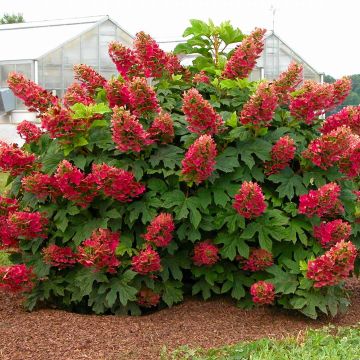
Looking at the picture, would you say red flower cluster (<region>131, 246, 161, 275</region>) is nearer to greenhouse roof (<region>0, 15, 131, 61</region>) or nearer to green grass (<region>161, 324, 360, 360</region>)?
green grass (<region>161, 324, 360, 360</region>)

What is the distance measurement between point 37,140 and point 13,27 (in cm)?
2339

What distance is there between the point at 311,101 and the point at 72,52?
66.2 feet

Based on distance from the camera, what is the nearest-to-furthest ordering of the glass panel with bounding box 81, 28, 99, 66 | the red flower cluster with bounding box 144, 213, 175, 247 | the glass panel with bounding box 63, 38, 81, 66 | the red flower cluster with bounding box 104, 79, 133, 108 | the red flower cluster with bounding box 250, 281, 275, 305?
the red flower cluster with bounding box 144, 213, 175, 247, the red flower cluster with bounding box 250, 281, 275, 305, the red flower cluster with bounding box 104, 79, 133, 108, the glass panel with bounding box 63, 38, 81, 66, the glass panel with bounding box 81, 28, 99, 66

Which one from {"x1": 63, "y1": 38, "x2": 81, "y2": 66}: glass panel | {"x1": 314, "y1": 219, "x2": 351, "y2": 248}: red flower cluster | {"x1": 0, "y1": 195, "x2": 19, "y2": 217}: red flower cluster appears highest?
{"x1": 63, "y1": 38, "x2": 81, "y2": 66}: glass panel

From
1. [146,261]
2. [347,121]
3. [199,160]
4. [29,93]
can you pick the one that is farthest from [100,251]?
[347,121]

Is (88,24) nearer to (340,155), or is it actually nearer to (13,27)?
(13,27)

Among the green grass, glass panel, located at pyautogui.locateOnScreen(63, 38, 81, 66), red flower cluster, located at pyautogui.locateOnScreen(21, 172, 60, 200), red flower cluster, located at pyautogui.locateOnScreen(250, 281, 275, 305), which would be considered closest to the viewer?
the green grass

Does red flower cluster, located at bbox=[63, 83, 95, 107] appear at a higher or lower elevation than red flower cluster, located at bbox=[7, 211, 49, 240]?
higher

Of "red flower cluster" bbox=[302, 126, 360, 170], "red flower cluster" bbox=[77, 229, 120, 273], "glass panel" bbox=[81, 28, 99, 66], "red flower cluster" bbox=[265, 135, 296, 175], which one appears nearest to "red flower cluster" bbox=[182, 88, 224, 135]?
"red flower cluster" bbox=[265, 135, 296, 175]

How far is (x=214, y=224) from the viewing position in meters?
4.49

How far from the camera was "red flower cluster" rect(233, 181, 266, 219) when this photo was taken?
13.9ft

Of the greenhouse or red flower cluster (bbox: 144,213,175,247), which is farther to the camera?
the greenhouse

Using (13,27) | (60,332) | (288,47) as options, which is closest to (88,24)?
(13,27)

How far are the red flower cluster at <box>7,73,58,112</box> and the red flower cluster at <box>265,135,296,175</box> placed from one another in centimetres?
157
